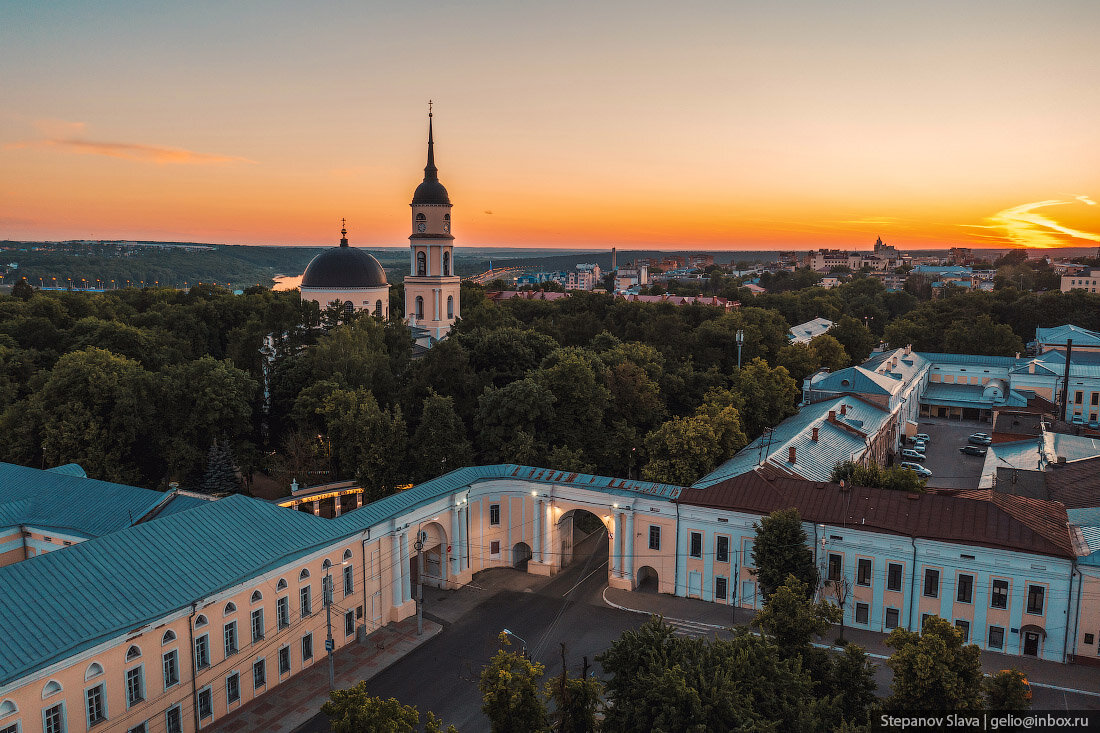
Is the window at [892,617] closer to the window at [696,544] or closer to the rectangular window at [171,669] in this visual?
the window at [696,544]

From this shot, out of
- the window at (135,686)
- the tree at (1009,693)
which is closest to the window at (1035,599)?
the tree at (1009,693)

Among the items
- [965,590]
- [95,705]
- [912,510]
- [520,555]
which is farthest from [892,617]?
[95,705]

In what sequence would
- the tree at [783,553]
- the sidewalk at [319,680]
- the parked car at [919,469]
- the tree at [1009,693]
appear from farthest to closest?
the parked car at [919,469]
the tree at [783,553]
the sidewalk at [319,680]
the tree at [1009,693]

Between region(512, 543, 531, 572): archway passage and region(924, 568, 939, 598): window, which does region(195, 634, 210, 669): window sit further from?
region(924, 568, 939, 598): window

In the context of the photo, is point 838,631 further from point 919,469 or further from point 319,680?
point 919,469

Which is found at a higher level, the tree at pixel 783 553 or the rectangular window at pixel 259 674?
the tree at pixel 783 553

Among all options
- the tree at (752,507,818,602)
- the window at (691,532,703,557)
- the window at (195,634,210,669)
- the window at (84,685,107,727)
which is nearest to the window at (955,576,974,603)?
the tree at (752,507,818,602)
